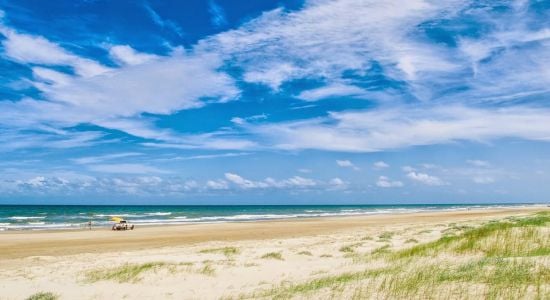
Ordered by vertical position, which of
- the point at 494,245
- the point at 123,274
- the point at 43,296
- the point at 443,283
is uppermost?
the point at 494,245

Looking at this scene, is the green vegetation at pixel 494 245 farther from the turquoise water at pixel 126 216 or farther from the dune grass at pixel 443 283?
the turquoise water at pixel 126 216

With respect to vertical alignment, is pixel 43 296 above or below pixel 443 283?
below

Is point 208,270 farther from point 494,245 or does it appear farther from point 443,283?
point 494,245

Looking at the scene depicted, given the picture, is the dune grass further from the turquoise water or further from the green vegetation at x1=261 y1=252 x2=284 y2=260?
the turquoise water

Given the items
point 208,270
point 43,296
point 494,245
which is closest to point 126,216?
point 208,270

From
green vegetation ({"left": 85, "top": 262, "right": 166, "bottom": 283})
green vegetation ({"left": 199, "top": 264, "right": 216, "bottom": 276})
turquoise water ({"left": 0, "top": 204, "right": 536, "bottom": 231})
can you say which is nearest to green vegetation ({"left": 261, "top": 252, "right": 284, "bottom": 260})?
green vegetation ({"left": 199, "top": 264, "right": 216, "bottom": 276})

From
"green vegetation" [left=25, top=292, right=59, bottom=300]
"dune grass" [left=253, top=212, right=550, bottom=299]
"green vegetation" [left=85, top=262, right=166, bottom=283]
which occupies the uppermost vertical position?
"dune grass" [left=253, top=212, right=550, bottom=299]

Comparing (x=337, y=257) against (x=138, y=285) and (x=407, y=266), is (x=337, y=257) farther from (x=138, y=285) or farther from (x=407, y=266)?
(x=138, y=285)

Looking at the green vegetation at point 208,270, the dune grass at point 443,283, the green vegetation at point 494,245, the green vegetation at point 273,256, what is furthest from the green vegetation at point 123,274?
the green vegetation at point 494,245

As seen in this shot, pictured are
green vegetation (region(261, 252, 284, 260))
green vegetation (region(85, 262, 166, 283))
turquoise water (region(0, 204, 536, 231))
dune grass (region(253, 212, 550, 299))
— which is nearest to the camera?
dune grass (region(253, 212, 550, 299))

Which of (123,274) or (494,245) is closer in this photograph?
(123,274)

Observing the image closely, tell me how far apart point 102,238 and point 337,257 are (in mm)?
21436

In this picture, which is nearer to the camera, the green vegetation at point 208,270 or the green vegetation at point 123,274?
the green vegetation at point 123,274

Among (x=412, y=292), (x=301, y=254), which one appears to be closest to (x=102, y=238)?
(x=301, y=254)
